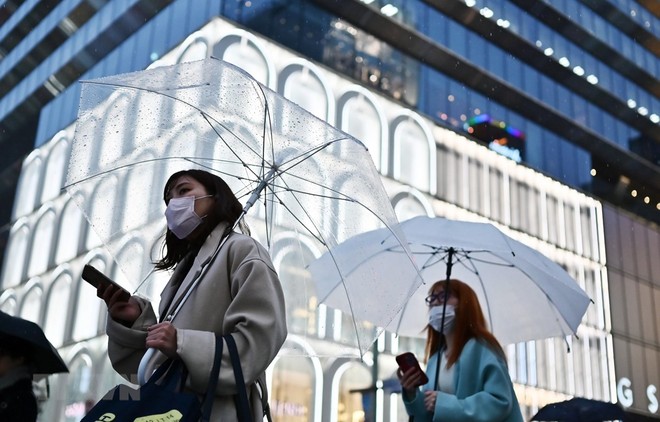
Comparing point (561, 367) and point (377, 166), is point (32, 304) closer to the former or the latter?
point (377, 166)

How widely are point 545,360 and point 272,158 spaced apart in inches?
937

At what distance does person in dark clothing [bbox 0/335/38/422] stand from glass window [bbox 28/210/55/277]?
17023 mm

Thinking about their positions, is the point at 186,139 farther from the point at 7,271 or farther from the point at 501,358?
the point at 7,271

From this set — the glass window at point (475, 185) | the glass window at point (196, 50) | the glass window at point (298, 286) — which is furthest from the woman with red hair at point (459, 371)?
the glass window at point (475, 185)

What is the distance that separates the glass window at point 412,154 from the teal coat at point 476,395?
1645 cm

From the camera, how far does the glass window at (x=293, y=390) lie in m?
16.0

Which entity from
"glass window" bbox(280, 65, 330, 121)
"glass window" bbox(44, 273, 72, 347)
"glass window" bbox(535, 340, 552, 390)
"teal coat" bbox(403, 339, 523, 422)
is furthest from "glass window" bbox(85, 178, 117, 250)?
"glass window" bbox(535, 340, 552, 390)

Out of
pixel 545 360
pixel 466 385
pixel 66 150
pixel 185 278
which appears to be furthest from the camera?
Result: pixel 545 360

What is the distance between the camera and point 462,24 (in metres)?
26.0

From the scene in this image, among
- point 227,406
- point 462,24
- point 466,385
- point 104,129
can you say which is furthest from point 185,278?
point 462,24

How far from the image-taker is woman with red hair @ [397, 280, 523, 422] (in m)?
4.03

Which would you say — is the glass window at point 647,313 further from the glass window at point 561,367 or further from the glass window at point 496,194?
the glass window at point 496,194

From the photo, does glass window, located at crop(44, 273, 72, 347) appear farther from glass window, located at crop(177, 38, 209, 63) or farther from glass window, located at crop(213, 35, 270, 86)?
glass window, located at crop(213, 35, 270, 86)

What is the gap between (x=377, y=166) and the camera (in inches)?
766
